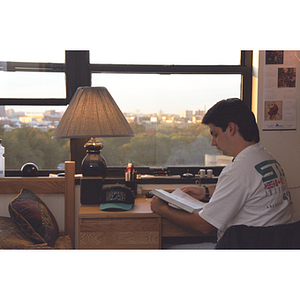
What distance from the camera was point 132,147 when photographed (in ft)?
8.25

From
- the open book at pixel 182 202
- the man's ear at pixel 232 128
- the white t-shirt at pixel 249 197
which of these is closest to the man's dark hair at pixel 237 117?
the man's ear at pixel 232 128

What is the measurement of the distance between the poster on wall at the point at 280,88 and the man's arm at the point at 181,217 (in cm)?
116

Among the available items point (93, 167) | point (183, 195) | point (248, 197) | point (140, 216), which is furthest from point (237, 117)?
point (93, 167)

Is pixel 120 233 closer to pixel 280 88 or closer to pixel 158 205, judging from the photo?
pixel 158 205

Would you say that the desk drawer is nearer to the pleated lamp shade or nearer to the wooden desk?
the wooden desk

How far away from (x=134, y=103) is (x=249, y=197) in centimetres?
136

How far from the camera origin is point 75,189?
236 centimetres

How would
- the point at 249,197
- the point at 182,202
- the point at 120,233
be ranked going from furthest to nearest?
→ the point at 120,233 → the point at 182,202 → the point at 249,197

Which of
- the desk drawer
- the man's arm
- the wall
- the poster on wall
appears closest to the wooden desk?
the desk drawer

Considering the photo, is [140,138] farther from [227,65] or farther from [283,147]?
[283,147]

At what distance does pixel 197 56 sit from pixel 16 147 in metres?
1.53

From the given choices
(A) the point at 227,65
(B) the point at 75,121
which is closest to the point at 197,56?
(A) the point at 227,65

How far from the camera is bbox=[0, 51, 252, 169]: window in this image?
2441 millimetres

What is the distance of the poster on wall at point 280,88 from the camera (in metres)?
2.44
